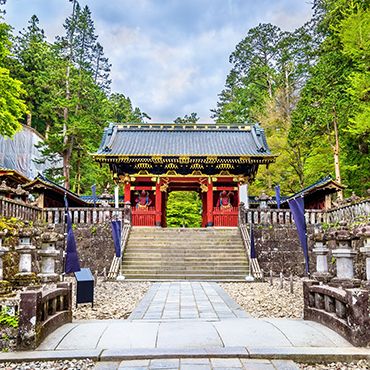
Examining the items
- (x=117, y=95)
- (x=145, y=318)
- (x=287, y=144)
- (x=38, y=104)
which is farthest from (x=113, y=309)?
(x=117, y=95)

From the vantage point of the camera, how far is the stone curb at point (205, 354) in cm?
416

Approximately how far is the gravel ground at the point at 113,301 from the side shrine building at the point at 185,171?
24.8ft

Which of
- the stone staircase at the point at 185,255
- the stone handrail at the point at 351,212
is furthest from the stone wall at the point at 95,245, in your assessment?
the stone handrail at the point at 351,212

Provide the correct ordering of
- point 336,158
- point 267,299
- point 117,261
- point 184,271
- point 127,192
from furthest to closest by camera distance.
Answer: point 127,192 < point 336,158 < point 117,261 < point 184,271 < point 267,299

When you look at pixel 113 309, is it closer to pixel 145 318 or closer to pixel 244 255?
pixel 145 318

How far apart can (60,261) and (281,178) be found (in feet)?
53.2

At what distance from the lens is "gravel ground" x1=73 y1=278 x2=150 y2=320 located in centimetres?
717

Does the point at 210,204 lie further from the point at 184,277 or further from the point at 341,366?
the point at 341,366

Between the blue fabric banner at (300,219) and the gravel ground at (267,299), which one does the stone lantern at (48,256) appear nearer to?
the gravel ground at (267,299)

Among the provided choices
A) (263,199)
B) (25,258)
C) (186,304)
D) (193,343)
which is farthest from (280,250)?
(193,343)

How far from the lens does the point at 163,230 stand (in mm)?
16672

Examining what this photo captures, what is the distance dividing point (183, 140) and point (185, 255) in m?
9.69

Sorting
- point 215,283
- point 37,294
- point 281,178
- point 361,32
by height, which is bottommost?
point 215,283

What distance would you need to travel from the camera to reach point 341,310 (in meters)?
5.05
